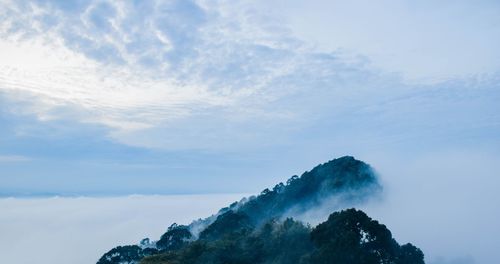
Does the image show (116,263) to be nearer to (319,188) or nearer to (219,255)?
(219,255)

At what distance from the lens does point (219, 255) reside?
4481 cm

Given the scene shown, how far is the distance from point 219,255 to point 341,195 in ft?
200

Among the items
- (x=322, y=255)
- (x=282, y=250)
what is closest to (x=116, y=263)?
(x=282, y=250)

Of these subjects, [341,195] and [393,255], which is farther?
[341,195]

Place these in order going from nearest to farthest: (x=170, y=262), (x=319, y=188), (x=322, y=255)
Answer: (x=322, y=255)
(x=170, y=262)
(x=319, y=188)

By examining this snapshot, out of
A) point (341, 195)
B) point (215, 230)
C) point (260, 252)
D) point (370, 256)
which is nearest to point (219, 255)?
point (260, 252)

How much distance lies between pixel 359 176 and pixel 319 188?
10.9 m

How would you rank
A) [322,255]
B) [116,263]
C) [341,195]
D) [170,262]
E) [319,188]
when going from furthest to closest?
1. [319,188]
2. [341,195]
3. [116,263]
4. [170,262]
5. [322,255]

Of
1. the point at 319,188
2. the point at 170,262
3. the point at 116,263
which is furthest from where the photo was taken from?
the point at 319,188

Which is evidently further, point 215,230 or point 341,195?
point 341,195

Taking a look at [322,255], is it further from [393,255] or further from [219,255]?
[219,255]

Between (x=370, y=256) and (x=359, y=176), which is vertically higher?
(x=359, y=176)

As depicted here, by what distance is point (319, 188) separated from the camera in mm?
108375

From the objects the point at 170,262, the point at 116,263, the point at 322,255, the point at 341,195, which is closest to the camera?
the point at 322,255
